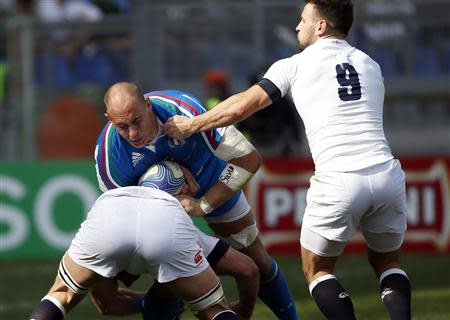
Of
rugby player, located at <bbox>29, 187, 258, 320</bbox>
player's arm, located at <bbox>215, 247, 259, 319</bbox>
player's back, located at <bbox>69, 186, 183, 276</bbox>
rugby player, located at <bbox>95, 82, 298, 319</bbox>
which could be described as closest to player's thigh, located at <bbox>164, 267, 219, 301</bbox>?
rugby player, located at <bbox>29, 187, 258, 320</bbox>

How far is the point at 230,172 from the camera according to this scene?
6.91 m

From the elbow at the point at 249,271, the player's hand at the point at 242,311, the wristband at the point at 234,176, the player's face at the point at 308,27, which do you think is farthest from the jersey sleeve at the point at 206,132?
the player's hand at the point at 242,311

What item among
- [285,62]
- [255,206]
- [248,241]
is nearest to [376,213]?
[285,62]

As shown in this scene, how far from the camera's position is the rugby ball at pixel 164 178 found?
6793 millimetres

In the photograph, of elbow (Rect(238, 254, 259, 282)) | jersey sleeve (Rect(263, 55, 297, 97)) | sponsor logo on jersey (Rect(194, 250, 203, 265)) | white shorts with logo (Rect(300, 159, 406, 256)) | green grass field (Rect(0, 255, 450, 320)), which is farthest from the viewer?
green grass field (Rect(0, 255, 450, 320))

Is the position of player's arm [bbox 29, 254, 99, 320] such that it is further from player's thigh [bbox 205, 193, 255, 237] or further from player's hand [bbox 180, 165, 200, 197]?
player's thigh [bbox 205, 193, 255, 237]

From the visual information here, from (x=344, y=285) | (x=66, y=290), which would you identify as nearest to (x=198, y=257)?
(x=66, y=290)

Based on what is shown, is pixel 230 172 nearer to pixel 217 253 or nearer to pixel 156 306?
pixel 217 253

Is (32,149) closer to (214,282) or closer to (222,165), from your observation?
(222,165)

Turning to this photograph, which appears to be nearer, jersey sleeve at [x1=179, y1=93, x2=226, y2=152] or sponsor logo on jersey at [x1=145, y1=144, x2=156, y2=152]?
sponsor logo on jersey at [x1=145, y1=144, x2=156, y2=152]

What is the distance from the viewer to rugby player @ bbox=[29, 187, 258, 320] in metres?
6.02

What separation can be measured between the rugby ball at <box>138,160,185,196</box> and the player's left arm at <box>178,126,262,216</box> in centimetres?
14

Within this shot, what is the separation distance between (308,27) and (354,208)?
1.00 metres

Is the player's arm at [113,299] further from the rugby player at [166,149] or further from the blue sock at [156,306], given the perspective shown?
the rugby player at [166,149]
